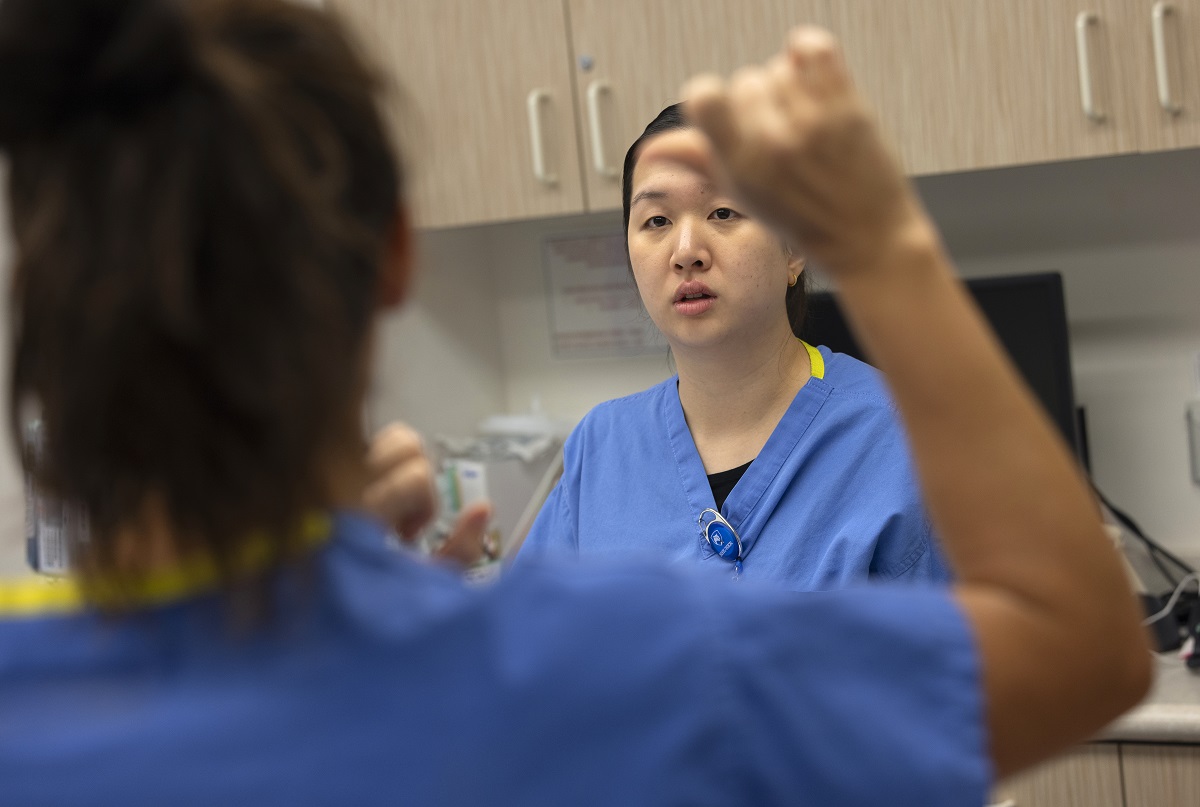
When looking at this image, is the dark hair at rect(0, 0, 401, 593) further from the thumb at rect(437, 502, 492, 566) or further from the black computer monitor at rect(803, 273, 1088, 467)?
the black computer monitor at rect(803, 273, 1088, 467)

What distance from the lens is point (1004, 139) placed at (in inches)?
83.4

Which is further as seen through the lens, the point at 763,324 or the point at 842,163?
the point at 763,324

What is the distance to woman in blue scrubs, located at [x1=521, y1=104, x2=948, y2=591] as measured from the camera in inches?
53.6

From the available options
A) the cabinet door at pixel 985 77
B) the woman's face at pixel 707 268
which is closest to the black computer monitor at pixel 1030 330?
the cabinet door at pixel 985 77

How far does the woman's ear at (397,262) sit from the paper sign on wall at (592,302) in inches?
85.3

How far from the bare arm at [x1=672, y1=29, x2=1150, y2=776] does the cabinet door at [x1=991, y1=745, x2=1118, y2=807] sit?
1556 mm

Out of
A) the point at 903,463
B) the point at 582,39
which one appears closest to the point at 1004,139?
the point at 582,39

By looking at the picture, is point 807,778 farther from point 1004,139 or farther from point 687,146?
point 1004,139

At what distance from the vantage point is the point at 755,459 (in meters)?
1.45

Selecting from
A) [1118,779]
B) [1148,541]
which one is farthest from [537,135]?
[1118,779]

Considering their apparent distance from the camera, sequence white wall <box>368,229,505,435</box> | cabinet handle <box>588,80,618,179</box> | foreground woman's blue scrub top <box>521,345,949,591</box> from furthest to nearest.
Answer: white wall <box>368,229,505,435</box> → cabinet handle <box>588,80,618,179</box> → foreground woman's blue scrub top <box>521,345,949,591</box>

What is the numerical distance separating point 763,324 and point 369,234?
3.48 ft

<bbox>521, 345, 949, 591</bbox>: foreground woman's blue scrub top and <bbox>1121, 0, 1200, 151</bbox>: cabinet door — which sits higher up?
<bbox>1121, 0, 1200, 151</bbox>: cabinet door

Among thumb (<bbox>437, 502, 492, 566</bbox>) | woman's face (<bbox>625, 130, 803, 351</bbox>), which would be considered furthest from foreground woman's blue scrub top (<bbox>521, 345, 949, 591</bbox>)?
thumb (<bbox>437, 502, 492, 566</bbox>)
